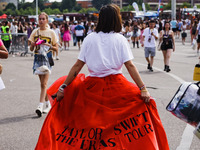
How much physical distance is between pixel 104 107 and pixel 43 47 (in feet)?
12.7

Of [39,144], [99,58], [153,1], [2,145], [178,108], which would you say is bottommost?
[2,145]

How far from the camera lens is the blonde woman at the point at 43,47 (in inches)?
294

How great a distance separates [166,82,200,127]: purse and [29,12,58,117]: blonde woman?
3.74m

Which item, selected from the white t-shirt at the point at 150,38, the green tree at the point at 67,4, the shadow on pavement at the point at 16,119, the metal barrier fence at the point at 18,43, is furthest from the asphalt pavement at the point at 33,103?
the green tree at the point at 67,4

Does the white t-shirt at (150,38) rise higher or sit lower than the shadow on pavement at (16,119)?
higher

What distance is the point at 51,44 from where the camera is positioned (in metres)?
7.67

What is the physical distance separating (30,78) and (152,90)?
4243mm

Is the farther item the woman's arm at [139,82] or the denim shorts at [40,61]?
the denim shorts at [40,61]

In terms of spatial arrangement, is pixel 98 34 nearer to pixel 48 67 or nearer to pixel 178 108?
pixel 178 108

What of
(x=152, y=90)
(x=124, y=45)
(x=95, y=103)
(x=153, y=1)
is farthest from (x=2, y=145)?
(x=153, y=1)

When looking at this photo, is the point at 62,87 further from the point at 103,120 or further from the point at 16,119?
the point at 16,119

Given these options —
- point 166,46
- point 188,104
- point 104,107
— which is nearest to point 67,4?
point 166,46

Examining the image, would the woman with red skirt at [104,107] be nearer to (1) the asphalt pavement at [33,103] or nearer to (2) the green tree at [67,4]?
(1) the asphalt pavement at [33,103]

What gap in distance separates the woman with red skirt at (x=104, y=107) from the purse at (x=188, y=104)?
26 centimetres
